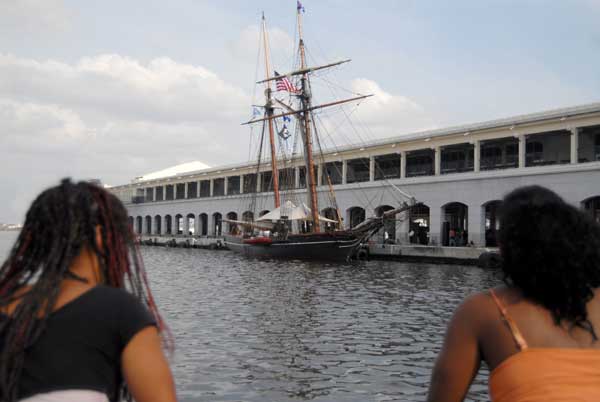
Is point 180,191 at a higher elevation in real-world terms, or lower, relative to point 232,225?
higher

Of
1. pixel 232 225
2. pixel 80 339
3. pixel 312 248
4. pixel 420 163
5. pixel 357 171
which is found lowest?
pixel 312 248

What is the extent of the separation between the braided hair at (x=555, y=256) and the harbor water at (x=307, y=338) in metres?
1.82

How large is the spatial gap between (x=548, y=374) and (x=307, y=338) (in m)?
10.2

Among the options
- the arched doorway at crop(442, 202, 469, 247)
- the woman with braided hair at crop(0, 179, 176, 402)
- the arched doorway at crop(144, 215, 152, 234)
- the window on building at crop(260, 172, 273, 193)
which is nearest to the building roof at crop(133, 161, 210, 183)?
the arched doorway at crop(144, 215, 152, 234)

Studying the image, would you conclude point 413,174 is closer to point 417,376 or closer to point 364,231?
point 364,231

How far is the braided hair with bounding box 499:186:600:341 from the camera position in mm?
2379

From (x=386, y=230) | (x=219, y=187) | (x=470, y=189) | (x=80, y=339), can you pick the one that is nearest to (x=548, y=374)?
(x=80, y=339)

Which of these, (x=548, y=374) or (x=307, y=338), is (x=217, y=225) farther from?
(x=548, y=374)

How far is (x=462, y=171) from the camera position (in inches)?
1902

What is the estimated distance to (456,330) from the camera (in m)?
2.41

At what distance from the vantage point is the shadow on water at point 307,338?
8.73 metres

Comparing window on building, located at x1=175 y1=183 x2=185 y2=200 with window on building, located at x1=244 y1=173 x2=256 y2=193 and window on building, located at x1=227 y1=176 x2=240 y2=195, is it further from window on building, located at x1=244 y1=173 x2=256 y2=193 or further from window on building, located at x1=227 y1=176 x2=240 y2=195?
window on building, located at x1=244 y1=173 x2=256 y2=193

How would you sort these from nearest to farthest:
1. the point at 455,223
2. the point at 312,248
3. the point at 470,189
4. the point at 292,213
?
→ the point at 312,248, the point at 470,189, the point at 292,213, the point at 455,223

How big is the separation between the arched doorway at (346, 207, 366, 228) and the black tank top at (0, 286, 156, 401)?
52173 millimetres
